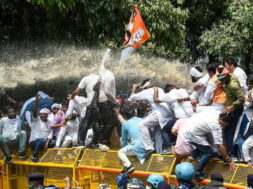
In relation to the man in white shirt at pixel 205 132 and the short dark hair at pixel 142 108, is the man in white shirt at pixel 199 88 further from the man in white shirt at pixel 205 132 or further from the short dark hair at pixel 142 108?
the short dark hair at pixel 142 108

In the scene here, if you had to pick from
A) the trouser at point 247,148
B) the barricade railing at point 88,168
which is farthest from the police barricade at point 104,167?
the trouser at point 247,148

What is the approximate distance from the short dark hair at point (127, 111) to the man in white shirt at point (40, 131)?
5.89 ft

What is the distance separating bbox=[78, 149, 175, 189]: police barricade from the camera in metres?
10.2

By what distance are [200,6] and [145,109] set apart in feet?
53.9

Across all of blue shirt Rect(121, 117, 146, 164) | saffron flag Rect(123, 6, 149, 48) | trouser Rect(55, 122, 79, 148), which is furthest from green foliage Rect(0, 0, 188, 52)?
blue shirt Rect(121, 117, 146, 164)

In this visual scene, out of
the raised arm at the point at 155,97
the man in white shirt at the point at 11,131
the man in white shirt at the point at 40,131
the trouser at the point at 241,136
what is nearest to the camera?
the trouser at the point at 241,136

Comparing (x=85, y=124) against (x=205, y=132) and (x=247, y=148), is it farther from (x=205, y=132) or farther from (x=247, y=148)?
(x=247, y=148)

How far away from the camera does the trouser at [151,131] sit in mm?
10398

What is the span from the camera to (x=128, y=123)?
10.7 meters

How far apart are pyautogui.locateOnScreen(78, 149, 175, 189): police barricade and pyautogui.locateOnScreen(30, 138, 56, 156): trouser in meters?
1.32

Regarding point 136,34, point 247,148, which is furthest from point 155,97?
point 136,34

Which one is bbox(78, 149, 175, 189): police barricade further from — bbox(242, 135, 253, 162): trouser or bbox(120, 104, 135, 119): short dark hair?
bbox(242, 135, 253, 162): trouser

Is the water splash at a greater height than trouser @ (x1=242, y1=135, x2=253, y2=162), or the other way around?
the water splash

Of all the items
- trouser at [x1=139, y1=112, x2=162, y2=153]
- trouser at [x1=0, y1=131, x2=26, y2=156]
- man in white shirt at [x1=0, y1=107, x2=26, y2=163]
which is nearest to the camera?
trouser at [x1=139, y1=112, x2=162, y2=153]
